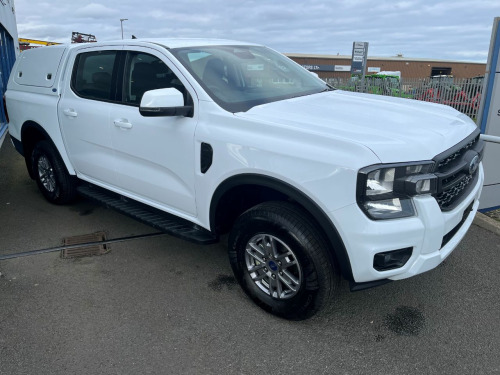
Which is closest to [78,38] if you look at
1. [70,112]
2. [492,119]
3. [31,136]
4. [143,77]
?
[31,136]

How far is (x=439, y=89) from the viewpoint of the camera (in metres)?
15.7

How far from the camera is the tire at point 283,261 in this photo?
2.60 m

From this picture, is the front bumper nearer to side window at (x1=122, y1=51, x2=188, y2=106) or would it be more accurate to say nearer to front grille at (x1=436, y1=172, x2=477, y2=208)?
front grille at (x1=436, y1=172, x2=477, y2=208)

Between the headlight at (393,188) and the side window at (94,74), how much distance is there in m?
2.55

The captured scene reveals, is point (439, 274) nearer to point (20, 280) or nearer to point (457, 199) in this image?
point (457, 199)

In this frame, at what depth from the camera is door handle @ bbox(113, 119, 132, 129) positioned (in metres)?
3.54

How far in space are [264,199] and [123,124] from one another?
1.41 meters

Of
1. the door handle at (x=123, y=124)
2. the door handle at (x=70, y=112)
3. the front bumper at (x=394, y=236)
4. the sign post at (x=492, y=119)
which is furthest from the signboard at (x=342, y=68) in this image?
the front bumper at (x=394, y=236)

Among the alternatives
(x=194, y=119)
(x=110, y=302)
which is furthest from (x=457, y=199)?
(x=110, y=302)

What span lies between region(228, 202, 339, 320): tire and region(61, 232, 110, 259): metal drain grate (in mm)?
1633

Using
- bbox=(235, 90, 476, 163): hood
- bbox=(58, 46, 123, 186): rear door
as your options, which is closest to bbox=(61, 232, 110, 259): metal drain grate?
bbox=(58, 46, 123, 186): rear door

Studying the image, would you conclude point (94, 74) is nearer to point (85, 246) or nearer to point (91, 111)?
point (91, 111)

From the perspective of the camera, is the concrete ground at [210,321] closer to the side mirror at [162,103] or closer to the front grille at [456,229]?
the front grille at [456,229]

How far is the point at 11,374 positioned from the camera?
2471 mm
